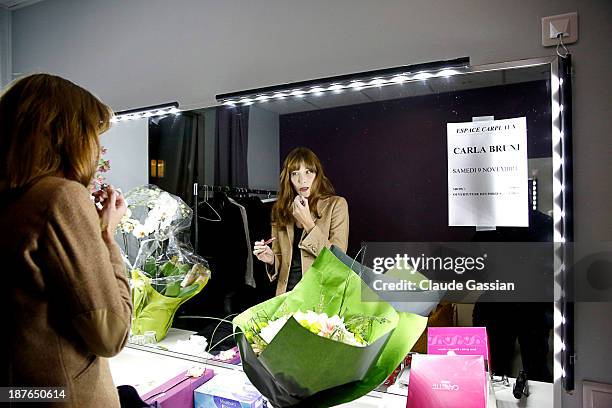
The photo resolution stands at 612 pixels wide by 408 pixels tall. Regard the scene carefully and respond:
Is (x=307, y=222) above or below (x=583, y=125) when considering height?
below

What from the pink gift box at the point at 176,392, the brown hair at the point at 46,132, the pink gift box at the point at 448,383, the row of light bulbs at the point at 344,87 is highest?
the row of light bulbs at the point at 344,87

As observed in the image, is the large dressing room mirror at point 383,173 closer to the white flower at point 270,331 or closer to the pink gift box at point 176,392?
the pink gift box at point 176,392

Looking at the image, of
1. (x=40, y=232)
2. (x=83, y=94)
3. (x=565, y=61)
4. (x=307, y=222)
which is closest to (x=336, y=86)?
(x=307, y=222)

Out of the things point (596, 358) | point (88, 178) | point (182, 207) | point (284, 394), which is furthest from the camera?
point (182, 207)

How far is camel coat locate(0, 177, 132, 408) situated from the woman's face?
0.71 m

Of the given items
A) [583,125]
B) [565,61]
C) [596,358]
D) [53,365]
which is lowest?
[596,358]

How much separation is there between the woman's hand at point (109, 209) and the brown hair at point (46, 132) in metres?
0.20

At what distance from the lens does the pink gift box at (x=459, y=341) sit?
1.21m

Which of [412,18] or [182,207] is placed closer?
[412,18]

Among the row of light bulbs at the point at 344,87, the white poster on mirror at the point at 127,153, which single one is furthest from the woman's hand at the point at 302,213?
the white poster on mirror at the point at 127,153

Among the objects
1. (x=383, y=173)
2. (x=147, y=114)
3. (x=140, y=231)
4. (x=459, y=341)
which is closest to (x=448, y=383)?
(x=459, y=341)

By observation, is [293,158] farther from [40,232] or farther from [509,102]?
[40,232]

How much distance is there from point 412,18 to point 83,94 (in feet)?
3.08

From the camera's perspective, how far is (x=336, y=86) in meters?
1.42
